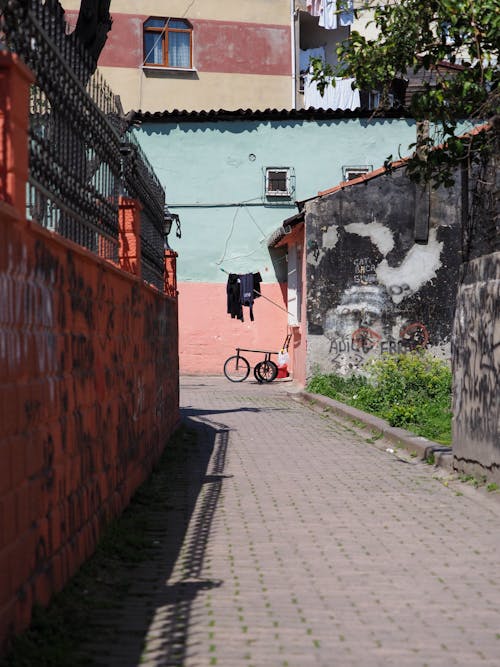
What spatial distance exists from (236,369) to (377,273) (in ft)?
19.8

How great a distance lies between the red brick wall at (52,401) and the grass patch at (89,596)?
76mm

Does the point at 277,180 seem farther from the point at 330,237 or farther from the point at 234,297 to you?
the point at 330,237

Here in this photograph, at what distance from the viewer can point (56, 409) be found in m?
5.09

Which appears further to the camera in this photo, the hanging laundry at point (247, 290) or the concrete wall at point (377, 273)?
the hanging laundry at point (247, 290)

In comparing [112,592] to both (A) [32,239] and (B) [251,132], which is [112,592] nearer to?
(A) [32,239]

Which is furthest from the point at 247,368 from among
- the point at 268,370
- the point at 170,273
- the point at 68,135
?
the point at 68,135

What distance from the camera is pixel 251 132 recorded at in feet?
89.7

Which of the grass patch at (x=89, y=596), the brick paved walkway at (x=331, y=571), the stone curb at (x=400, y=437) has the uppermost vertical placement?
the stone curb at (x=400, y=437)

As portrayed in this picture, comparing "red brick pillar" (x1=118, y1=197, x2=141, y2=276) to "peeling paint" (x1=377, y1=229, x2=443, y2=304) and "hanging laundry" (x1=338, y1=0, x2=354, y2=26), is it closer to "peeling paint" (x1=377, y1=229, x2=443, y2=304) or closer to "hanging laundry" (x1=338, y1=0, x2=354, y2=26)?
"hanging laundry" (x1=338, y1=0, x2=354, y2=26)

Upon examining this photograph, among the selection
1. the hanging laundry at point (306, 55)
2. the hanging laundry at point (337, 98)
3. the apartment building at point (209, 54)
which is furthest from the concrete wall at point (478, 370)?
the hanging laundry at point (306, 55)

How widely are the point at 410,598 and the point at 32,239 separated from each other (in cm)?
269

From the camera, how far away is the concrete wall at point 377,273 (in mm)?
20953

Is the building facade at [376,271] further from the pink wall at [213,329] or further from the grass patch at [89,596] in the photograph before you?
the grass patch at [89,596]

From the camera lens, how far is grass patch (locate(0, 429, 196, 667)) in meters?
4.04
